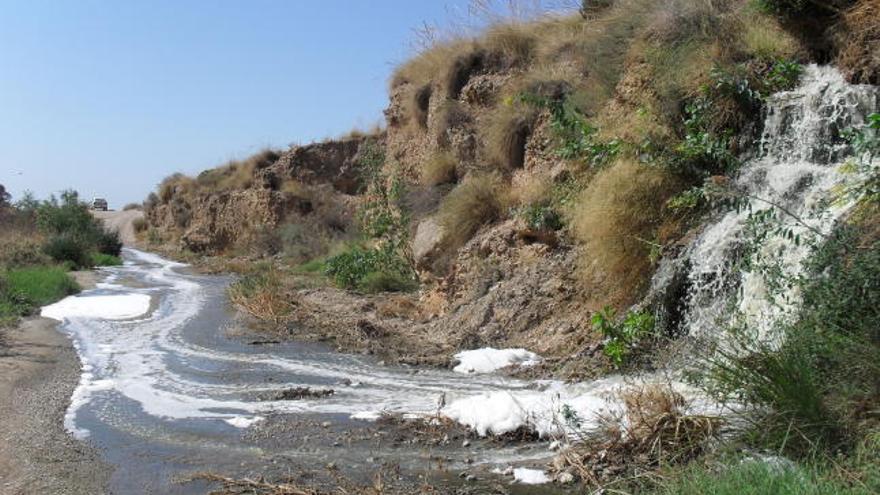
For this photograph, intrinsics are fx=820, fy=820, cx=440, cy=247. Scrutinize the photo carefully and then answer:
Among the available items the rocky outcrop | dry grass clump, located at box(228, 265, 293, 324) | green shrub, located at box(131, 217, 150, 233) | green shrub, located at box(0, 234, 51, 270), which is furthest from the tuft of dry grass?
green shrub, located at box(131, 217, 150, 233)

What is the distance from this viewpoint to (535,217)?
11992 millimetres

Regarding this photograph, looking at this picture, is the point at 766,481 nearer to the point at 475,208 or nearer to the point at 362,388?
the point at 362,388

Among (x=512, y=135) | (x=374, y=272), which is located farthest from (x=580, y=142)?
A: (x=374, y=272)

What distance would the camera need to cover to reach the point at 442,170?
17750mm

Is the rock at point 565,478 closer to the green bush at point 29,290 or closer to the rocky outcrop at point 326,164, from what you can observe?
the green bush at point 29,290

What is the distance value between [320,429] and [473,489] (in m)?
2.10

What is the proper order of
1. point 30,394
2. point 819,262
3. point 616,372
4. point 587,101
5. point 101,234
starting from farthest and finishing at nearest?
point 101,234, point 587,101, point 30,394, point 616,372, point 819,262

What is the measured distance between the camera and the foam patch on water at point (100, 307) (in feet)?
51.9

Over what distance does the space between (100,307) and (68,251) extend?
11955 millimetres

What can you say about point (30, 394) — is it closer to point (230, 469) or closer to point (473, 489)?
point (230, 469)

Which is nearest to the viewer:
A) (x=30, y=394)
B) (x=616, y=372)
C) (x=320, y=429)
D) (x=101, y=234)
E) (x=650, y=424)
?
(x=650, y=424)

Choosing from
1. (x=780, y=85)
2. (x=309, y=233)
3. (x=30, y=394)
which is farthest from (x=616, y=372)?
(x=309, y=233)

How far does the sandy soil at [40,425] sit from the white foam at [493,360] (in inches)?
166

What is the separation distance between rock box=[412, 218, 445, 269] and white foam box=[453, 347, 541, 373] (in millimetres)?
5067
